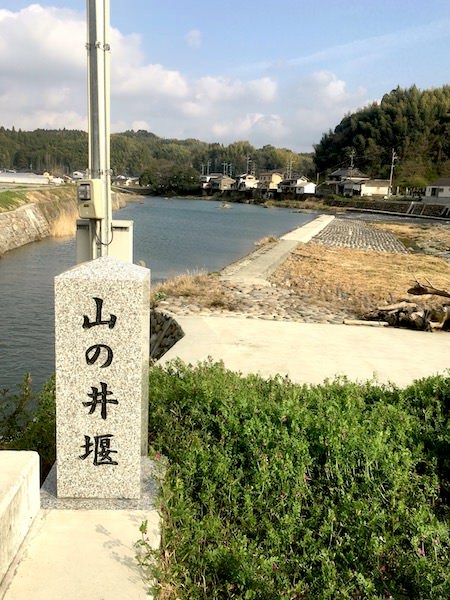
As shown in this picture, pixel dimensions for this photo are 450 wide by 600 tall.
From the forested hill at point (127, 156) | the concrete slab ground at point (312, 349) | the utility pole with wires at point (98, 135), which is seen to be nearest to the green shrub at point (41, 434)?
the concrete slab ground at point (312, 349)

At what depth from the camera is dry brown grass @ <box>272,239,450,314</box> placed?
11789 millimetres

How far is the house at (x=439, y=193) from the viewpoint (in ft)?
217

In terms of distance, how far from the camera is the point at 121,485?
3541mm

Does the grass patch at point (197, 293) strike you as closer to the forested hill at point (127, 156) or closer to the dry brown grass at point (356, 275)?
the dry brown grass at point (356, 275)

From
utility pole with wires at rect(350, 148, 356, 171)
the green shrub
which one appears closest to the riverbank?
the green shrub

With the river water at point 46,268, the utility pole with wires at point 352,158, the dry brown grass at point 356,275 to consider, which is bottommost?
the river water at point 46,268

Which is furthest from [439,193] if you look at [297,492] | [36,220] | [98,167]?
[297,492]

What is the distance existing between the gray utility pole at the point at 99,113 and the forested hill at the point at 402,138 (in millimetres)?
90568

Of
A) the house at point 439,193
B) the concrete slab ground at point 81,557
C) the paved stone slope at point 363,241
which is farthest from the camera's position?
the house at point 439,193

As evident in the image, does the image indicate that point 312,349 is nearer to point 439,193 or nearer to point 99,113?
point 99,113

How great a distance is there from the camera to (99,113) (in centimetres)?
617

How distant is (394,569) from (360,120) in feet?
380

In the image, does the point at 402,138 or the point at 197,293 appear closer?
the point at 197,293

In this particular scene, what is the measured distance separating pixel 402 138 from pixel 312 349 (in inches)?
4062
